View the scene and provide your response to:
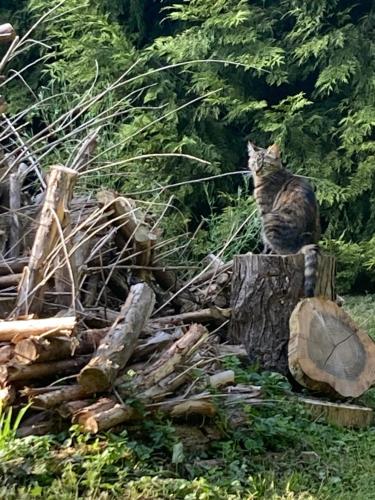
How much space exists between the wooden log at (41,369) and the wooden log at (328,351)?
5.42ft

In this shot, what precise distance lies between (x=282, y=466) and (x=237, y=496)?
2.04ft

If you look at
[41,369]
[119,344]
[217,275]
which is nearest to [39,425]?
[41,369]

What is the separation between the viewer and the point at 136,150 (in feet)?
33.6

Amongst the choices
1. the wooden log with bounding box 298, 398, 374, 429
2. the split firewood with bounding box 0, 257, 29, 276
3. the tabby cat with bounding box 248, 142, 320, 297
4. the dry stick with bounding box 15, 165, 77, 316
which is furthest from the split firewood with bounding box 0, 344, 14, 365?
the tabby cat with bounding box 248, 142, 320, 297

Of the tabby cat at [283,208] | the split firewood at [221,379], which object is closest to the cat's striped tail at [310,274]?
the tabby cat at [283,208]

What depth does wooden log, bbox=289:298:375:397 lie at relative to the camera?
5.13 meters

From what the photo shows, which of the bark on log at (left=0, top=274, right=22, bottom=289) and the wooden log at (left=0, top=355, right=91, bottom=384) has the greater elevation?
the bark on log at (left=0, top=274, right=22, bottom=289)

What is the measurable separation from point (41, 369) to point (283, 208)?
3.12 m

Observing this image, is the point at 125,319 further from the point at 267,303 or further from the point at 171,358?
the point at 267,303

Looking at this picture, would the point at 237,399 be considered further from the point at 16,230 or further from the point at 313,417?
the point at 16,230

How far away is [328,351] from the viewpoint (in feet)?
17.4

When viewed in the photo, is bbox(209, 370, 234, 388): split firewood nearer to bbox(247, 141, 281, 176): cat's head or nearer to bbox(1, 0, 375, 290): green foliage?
bbox(247, 141, 281, 176): cat's head

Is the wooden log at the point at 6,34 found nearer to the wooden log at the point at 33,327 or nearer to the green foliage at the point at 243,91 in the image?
the wooden log at the point at 33,327

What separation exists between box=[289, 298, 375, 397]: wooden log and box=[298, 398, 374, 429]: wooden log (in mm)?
163
